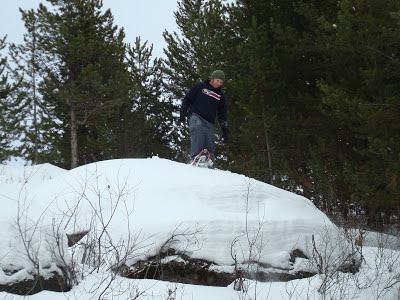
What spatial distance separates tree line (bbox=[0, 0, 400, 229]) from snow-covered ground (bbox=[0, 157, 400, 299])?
1.82 meters

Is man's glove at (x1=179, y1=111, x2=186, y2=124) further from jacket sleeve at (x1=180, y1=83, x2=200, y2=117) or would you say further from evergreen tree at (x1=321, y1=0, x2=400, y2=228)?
evergreen tree at (x1=321, y1=0, x2=400, y2=228)

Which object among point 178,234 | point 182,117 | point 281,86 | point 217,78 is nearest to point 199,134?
point 182,117

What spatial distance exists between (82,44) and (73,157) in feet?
13.9

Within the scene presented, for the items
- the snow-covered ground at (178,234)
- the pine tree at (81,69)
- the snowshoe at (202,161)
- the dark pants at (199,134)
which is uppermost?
the pine tree at (81,69)

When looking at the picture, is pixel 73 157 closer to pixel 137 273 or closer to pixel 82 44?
pixel 82 44

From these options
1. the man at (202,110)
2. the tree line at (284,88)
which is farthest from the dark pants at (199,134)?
the tree line at (284,88)

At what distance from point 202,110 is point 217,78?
1.79 ft

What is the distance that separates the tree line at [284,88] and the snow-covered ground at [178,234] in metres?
1.82

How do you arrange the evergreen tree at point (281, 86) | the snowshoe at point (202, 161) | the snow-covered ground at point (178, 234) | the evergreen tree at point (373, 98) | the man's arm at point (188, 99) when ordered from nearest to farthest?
the snow-covered ground at point (178, 234), the snowshoe at point (202, 161), the man's arm at point (188, 99), the evergreen tree at point (373, 98), the evergreen tree at point (281, 86)

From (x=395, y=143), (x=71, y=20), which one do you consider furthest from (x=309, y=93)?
(x=71, y=20)

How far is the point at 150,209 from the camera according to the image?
3990 mm

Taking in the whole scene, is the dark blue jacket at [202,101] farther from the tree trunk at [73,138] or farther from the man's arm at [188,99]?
the tree trunk at [73,138]

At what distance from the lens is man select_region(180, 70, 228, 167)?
5.82 metres

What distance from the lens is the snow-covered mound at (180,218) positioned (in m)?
3.46
